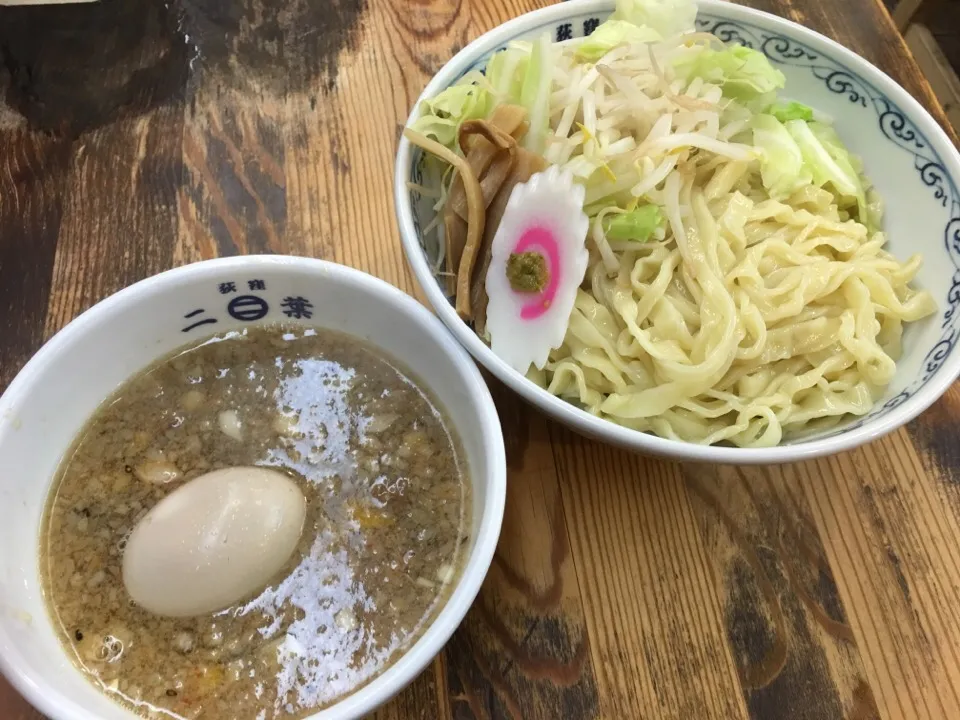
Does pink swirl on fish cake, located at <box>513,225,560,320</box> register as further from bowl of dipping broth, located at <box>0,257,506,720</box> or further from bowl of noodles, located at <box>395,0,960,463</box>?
bowl of dipping broth, located at <box>0,257,506,720</box>

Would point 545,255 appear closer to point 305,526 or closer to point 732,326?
point 732,326

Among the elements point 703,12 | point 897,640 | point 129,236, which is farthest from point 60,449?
point 703,12

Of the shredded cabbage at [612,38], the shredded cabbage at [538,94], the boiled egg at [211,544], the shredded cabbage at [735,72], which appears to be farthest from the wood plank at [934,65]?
the boiled egg at [211,544]

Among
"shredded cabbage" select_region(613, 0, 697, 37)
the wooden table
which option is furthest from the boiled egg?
"shredded cabbage" select_region(613, 0, 697, 37)

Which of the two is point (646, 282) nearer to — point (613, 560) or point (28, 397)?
point (613, 560)

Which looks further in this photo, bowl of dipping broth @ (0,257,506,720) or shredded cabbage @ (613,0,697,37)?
shredded cabbage @ (613,0,697,37)

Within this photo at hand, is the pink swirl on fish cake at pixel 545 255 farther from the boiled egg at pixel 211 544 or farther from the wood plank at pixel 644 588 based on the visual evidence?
the boiled egg at pixel 211 544

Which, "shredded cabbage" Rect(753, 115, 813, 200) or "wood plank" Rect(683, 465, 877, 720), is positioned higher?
"shredded cabbage" Rect(753, 115, 813, 200)

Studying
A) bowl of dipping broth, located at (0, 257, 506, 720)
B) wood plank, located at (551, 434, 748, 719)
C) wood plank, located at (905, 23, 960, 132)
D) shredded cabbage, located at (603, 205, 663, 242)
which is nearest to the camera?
bowl of dipping broth, located at (0, 257, 506, 720)
